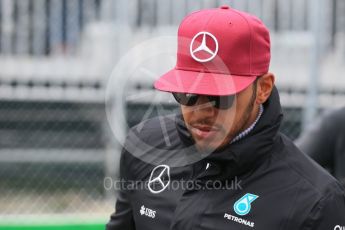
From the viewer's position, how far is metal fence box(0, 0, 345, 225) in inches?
228

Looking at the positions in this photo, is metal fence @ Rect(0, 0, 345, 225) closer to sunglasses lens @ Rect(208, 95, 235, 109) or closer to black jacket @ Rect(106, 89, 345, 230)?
black jacket @ Rect(106, 89, 345, 230)

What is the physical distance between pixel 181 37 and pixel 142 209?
0.63 meters

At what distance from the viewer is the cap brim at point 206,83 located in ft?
7.07

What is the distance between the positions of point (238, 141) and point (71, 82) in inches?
149

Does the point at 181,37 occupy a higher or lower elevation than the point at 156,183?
higher

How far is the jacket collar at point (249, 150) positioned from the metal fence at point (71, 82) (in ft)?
11.2

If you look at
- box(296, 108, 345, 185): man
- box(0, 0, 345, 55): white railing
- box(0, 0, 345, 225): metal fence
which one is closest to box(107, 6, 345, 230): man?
box(296, 108, 345, 185): man

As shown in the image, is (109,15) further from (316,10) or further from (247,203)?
(247,203)

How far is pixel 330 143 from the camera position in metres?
3.85

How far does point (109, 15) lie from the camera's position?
580cm

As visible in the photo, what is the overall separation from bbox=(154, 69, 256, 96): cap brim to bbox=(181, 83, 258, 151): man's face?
0.04 m

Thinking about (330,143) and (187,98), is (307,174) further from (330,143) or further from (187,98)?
(330,143)

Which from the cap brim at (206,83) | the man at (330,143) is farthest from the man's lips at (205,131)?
the man at (330,143)

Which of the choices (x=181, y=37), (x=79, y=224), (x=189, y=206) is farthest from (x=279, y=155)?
(x=79, y=224)
